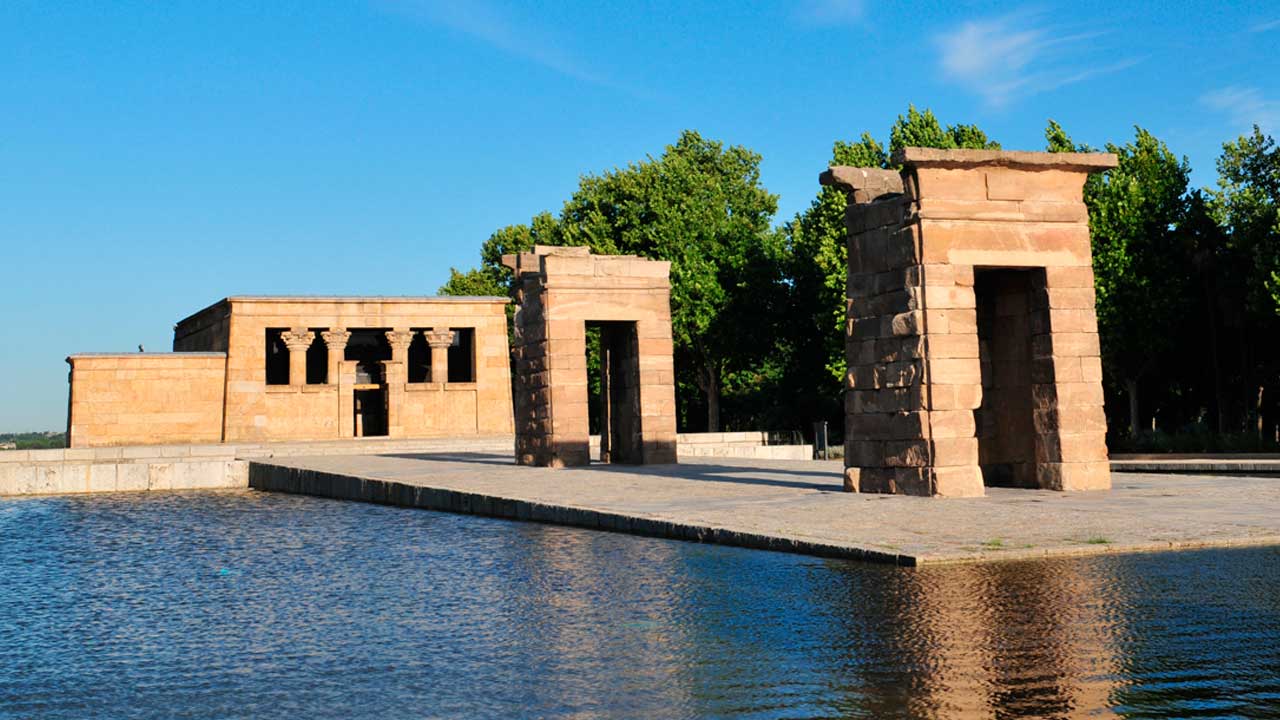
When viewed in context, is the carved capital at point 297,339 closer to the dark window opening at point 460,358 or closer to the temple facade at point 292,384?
the temple facade at point 292,384

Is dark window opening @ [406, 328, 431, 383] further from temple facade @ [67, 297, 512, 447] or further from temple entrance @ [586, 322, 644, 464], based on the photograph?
temple entrance @ [586, 322, 644, 464]

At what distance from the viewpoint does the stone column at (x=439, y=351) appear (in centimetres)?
4825

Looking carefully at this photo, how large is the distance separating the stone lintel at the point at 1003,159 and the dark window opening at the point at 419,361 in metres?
42.7

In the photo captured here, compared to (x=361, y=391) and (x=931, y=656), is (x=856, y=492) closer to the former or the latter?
(x=931, y=656)

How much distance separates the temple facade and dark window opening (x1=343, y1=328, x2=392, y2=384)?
9.60 feet

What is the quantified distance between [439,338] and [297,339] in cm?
526

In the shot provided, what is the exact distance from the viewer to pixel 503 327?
162 feet

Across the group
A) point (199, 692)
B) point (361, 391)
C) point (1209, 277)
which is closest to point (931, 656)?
point (199, 692)

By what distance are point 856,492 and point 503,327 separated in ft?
115

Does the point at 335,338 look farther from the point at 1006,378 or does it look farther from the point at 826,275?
the point at 1006,378

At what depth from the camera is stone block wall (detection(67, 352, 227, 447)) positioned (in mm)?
44406

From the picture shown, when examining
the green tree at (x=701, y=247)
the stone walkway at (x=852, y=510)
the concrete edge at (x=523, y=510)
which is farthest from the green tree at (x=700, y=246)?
the stone walkway at (x=852, y=510)

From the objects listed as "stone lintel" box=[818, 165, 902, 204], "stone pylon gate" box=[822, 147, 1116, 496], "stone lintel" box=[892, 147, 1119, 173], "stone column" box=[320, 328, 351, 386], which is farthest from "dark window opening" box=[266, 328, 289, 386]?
"stone lintel" box=[892, 147, 1119, 173]

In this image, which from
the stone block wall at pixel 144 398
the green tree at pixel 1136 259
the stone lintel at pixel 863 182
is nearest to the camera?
the stone lintel at pixel 863 182
